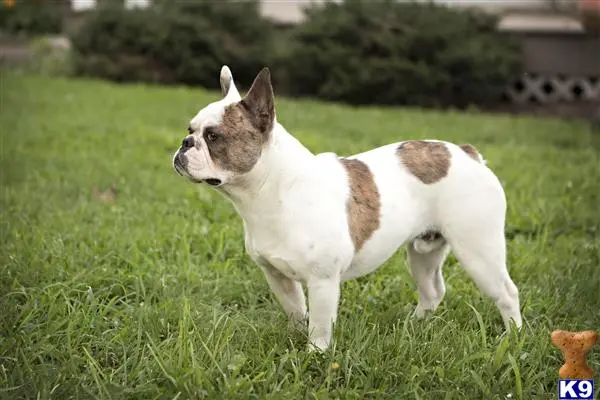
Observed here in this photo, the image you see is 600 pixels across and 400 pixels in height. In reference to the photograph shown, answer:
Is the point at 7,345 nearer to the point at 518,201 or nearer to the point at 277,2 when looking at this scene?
the point at 518,201

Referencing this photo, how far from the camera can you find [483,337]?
11.1 feet

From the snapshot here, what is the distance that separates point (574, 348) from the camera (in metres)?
2.83

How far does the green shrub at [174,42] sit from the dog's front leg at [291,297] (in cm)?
1086

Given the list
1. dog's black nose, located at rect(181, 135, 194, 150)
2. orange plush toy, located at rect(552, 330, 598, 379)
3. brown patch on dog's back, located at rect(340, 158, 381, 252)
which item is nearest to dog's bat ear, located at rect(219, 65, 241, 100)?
dog's black nose, located at rect(181, 135, 194, 150)

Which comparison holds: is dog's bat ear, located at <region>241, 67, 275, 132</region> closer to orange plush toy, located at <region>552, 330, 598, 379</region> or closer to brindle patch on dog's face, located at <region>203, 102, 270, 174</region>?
brindle patch on dog's face, located at <region>203, 102, 270, 174</region>

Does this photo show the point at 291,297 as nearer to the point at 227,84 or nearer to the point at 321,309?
the point at 321,309

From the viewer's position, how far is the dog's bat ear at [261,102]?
3049mm

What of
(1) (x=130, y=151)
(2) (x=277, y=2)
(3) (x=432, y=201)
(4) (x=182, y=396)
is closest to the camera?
(4) (x=182, y=396)

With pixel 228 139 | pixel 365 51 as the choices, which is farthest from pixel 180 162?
pixel 365 51

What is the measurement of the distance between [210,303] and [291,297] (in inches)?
21.8

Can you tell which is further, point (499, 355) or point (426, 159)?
point (426, 159)

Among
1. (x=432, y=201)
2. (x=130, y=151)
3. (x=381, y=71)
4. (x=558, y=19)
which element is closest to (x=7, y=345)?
(x=432, y=201)

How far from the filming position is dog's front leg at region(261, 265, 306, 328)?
3.47 meters

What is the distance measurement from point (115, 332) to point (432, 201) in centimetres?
147
